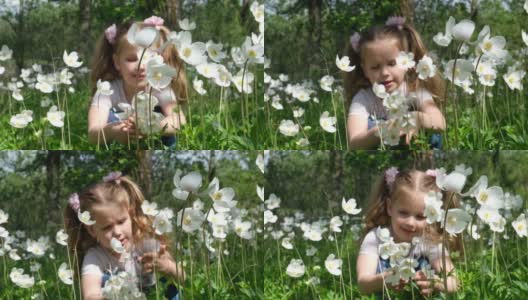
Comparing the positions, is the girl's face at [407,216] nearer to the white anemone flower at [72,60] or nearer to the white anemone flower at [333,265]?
the white anemone flower at [333,265]

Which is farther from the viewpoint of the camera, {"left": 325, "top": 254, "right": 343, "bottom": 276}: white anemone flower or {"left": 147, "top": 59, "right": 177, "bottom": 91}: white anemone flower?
{"left": 325, "top": 254, "right": 343, "bottom": 276}: white anemone flower

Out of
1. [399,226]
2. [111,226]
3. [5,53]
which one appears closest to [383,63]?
[399,226]

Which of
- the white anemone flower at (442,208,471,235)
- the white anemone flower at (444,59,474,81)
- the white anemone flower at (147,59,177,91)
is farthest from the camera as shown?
the white anemone flower at (444,59,474,81)

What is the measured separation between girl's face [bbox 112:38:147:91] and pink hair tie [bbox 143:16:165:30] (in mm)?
96

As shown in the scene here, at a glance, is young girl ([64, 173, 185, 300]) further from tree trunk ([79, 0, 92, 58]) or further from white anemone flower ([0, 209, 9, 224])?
tree trunk ([79, 0, 92, 58])

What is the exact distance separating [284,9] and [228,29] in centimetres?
21

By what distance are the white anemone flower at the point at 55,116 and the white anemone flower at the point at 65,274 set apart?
0.49 meters

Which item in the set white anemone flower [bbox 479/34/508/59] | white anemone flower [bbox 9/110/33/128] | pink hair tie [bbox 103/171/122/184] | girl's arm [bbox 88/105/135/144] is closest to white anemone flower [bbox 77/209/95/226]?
pink hair tie [bbox 103/171/122/184]

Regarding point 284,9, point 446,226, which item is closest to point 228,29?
point 284,9

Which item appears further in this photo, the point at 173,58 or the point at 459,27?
the point at 173,58

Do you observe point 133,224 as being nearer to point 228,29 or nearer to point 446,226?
point 228,29

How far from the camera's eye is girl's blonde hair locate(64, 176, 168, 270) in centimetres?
281

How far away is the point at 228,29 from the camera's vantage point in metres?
2.87

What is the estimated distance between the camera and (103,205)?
2.82 metres
